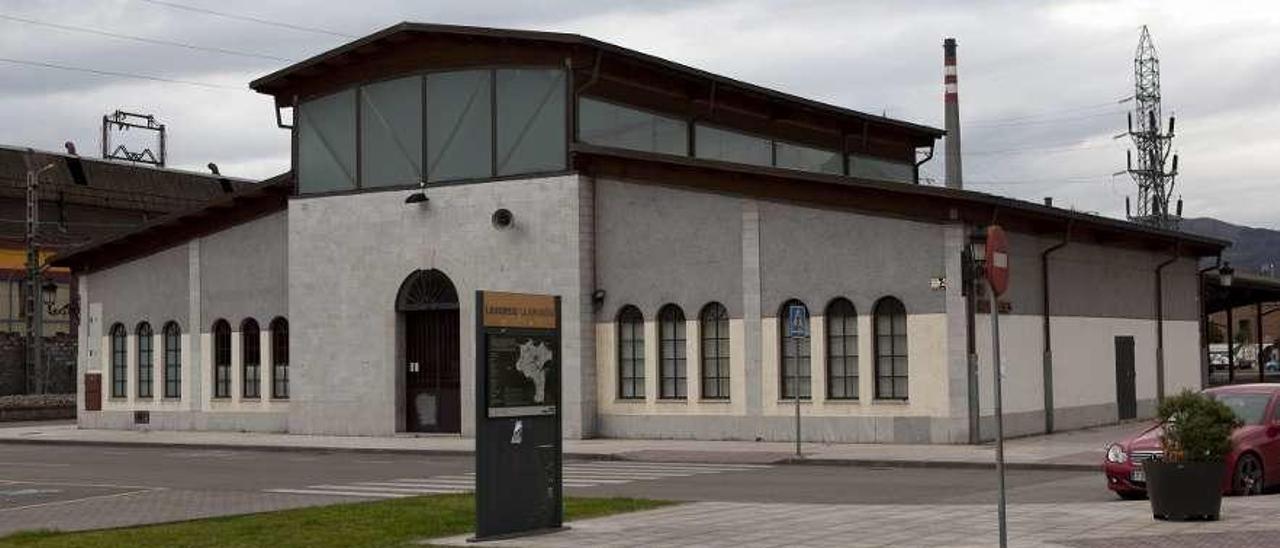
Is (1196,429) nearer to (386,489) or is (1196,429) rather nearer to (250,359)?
(386,489)

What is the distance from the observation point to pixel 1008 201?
29828 mm

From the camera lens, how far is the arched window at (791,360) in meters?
31.3

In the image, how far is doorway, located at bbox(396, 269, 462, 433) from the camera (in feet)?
119

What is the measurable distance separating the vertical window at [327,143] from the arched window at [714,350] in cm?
964

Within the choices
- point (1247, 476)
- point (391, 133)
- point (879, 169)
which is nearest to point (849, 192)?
point (391, 133)

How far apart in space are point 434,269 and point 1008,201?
42.5 ft

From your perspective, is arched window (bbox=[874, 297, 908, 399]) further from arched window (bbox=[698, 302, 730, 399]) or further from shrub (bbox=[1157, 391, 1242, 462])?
shrub (bbox=[1157, 391, 1242, 462])

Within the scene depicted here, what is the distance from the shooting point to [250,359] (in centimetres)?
4028

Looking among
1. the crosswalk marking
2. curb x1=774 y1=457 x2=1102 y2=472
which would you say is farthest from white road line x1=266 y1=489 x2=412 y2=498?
curb x1=774 y1=457 x2=1102 y2=472

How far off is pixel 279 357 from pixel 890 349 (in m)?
16.3

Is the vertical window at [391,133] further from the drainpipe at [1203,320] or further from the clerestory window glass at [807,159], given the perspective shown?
the drainpipe at [1203,320]

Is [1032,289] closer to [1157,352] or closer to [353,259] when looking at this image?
[1157,352]

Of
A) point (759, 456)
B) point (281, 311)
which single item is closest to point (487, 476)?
point (759, 456)

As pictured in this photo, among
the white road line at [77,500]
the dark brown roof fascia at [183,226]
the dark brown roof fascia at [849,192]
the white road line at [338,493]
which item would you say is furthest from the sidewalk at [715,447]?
the white road line at [77,500]
